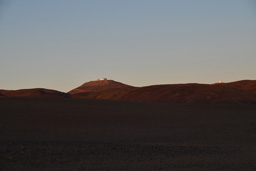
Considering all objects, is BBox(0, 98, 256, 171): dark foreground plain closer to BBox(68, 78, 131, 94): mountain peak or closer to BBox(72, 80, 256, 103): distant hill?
BBox(72, 80, 256, 103): distant hill

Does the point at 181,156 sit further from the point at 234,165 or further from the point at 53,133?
the point at 53,133

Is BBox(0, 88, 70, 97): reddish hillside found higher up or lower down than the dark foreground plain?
higher up

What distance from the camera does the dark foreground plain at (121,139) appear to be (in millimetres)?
11531

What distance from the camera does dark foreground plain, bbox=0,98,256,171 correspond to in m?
11.5

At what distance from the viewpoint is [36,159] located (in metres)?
11.8

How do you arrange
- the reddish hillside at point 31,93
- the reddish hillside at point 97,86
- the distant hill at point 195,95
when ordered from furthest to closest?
the reddish hillside at point 97,86
the reddish hillside at point 31,93
the distant hill at point 195,95

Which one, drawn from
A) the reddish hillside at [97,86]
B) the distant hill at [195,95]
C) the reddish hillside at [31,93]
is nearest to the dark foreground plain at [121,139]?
the distant hill at [195,95]

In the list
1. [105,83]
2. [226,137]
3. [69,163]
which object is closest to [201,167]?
[69,163]

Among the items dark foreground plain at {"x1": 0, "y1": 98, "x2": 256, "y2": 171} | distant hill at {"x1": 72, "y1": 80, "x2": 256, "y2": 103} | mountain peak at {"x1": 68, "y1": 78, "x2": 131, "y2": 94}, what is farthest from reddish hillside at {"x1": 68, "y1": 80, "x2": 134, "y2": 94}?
dark foreground plain at {"x1": 0, "y1": 98, "x2": 256, "y2": 171}

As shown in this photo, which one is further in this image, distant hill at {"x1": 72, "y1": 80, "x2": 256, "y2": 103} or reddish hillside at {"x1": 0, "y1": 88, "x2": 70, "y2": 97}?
reddish hillside at {"x1": 0, "y1": 88, "x2": 70, "y2": 97}

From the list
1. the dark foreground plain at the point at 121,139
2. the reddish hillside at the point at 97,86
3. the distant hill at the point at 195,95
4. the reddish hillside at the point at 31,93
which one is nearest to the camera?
the dark foreground plain at the point at 121,139

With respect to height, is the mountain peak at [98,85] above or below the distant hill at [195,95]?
above

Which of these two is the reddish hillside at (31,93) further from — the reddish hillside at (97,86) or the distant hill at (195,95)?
the reddish hillside at (97,86)

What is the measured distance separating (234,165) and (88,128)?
12.3 metres
